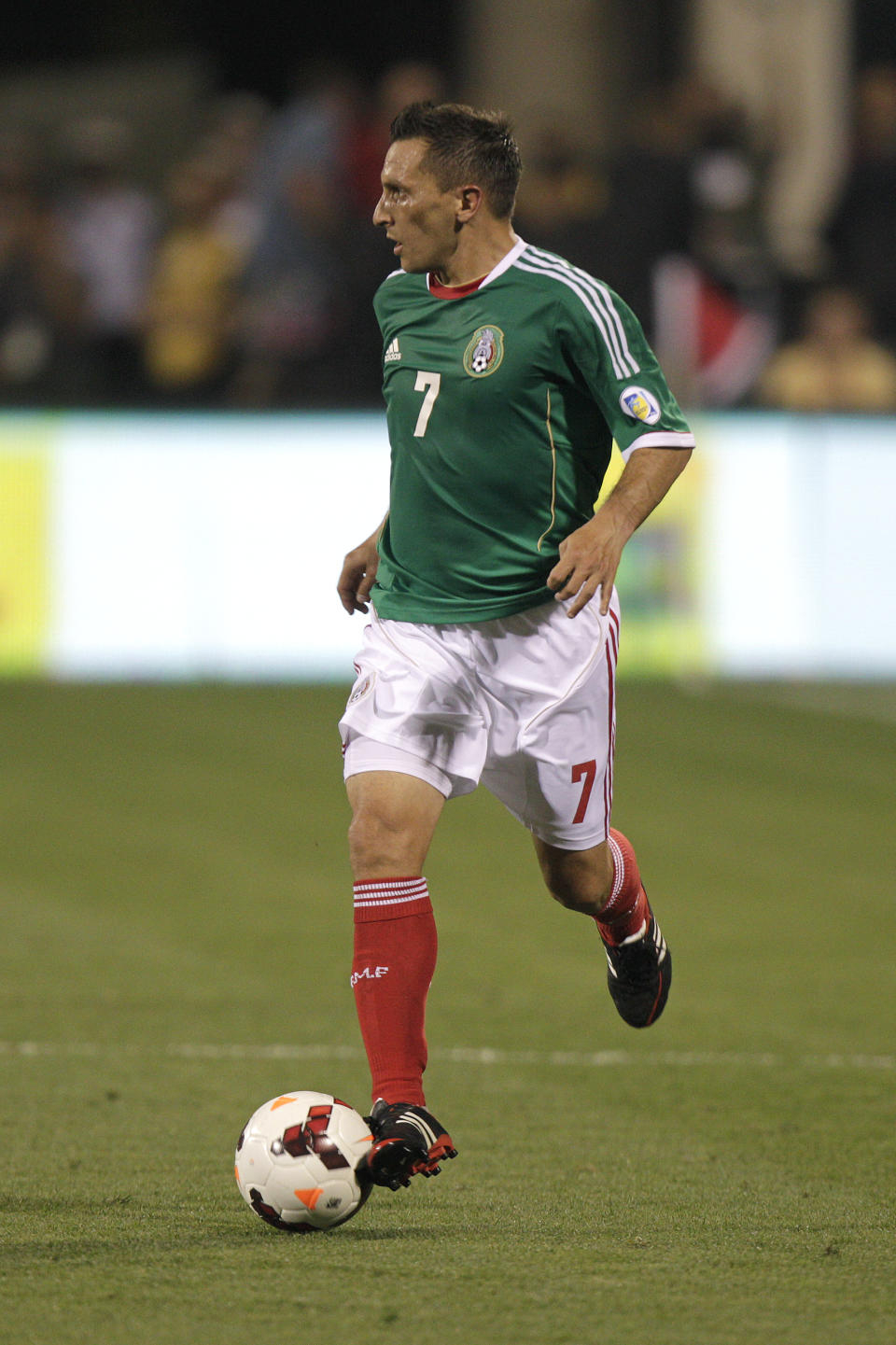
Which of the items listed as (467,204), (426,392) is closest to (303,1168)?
(426,392)

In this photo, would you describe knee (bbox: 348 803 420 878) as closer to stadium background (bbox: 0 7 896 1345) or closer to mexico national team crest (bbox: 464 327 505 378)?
stadium background (bbox: 0 7 896 1345)

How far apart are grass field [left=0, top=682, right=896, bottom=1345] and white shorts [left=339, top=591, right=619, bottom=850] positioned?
2.68ft

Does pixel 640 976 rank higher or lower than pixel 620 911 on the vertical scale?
lower

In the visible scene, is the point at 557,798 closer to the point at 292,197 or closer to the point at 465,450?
the point at 465,450

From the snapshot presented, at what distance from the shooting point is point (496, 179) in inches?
190

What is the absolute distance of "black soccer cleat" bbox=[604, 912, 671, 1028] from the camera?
5.70 metres

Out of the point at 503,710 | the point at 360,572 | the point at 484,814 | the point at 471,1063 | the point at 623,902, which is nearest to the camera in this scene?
the point at 503,710

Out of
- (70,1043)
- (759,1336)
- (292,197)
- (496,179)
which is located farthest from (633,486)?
(292,197)

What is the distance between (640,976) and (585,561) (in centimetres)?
166

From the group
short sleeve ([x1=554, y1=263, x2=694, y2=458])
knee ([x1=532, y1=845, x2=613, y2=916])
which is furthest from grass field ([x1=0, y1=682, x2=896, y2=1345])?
→ short sleeve ([x1=554, y1=263, x2=694, y2=458])

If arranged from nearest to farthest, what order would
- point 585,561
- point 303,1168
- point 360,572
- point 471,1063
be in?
point 303,1168 → point 585,561 → point 360,572 → point 471,1063

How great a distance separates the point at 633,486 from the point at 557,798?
0.81 metres

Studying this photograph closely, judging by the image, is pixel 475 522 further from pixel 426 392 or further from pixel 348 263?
pixel 348 263

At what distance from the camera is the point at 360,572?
17.1ft
